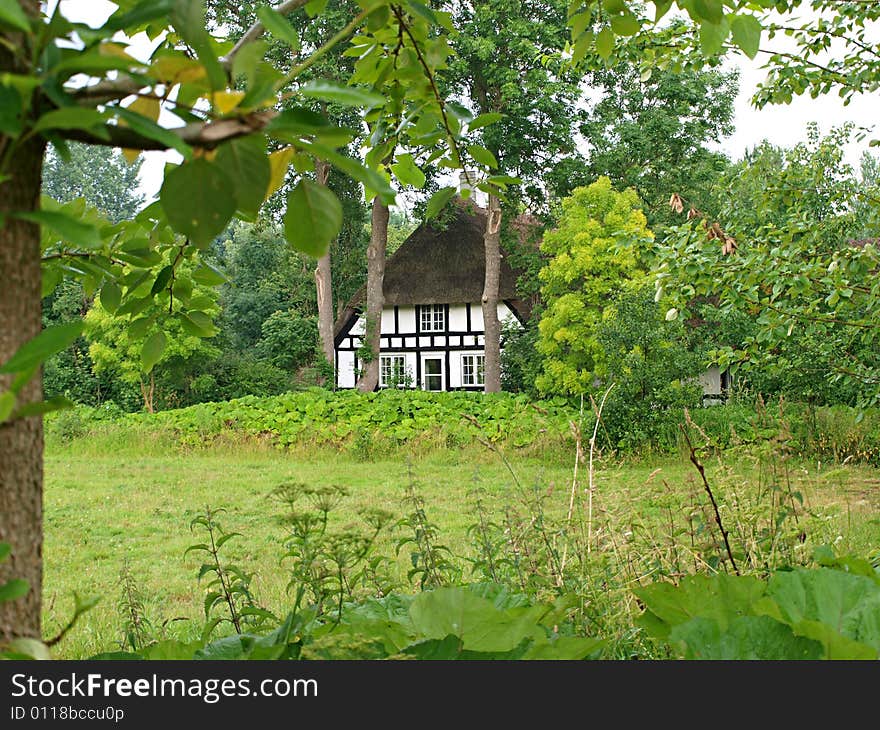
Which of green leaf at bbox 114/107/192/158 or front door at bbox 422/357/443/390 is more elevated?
front door at bbox 422/357/443/390

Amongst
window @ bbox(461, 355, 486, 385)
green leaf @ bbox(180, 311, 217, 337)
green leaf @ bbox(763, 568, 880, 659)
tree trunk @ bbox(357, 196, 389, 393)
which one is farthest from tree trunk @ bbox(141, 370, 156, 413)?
green leaf @ bbox(763, 568, 880, 659)

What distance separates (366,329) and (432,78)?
63.0ft

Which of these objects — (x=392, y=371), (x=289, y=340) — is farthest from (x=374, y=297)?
(x=289, y=340)

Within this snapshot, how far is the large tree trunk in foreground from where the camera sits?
67 cm

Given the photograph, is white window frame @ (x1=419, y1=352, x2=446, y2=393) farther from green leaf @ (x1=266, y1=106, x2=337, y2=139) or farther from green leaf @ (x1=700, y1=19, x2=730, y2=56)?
green leaf @ (x1=266, y1=106, x2=337, y2=139)

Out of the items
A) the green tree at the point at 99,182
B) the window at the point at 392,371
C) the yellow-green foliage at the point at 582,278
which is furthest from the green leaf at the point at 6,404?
the green tree at the point at 99,182

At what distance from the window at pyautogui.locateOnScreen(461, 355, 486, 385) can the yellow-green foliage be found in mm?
6612

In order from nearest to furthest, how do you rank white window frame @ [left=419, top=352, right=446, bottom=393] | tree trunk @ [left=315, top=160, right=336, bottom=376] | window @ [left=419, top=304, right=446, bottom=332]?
1. tree trunk @ [left=315, top=160, right=336, bottom=376]
2. white window frame @ [left=419, top=352, right=446, bottom=393]
3. window @ [left=419, top=304, right=446, bottom=332]

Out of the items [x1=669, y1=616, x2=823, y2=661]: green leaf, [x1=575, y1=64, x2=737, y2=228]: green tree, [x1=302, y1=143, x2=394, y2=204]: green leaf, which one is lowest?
[x1=669, y1=616, x2=823, y2=661]: green leaf

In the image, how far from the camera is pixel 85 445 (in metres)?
12.9

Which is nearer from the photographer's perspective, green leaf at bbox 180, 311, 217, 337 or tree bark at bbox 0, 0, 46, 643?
tree bark at bbox 0, 0, 46, 643

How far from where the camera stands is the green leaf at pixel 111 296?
1.28 m

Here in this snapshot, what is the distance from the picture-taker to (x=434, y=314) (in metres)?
23.2

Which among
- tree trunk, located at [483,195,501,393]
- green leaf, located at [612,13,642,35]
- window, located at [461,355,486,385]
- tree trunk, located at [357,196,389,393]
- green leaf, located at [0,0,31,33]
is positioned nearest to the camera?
green leaf, located at [0,0,31,33]
